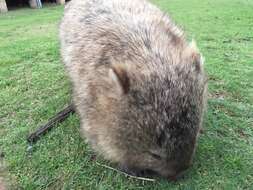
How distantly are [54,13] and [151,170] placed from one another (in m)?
9.07

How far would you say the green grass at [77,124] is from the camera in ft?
9.76

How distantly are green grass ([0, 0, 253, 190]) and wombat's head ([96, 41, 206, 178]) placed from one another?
41cm

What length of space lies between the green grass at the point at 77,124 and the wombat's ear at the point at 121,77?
2.76ft

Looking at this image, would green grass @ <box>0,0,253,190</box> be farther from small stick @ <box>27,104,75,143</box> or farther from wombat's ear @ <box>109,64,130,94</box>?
wombat's ear @ <box>109,64,130,94</box>

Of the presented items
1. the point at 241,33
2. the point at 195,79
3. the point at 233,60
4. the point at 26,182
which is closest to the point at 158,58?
the point at 195,79

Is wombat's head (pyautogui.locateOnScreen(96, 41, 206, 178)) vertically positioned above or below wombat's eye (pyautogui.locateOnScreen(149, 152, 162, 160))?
above

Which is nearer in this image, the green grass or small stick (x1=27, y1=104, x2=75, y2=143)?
the green grass

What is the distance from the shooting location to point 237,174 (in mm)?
2939

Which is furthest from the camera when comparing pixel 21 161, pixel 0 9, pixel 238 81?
pixel 0 9

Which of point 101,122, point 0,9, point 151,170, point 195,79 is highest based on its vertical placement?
point 195,79

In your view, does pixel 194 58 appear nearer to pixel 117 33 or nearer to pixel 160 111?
pixel 160 111

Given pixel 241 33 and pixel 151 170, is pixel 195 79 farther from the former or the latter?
pixel 241 33

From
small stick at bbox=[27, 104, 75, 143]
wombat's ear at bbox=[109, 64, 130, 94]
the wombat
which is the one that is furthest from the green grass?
wombat's ear at bbox=[109, 64, 130, 94]

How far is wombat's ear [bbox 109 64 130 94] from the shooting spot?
2.47m
